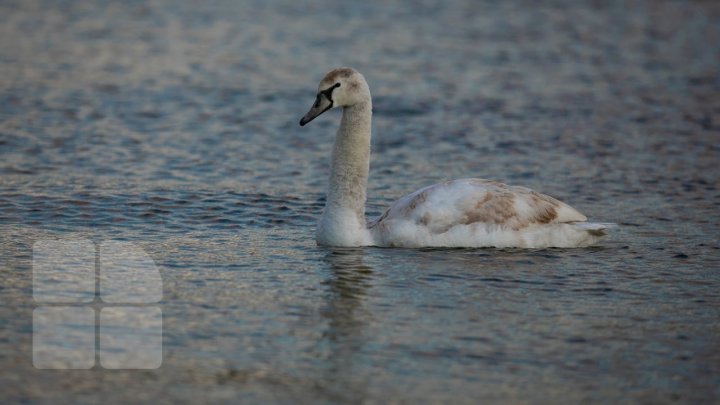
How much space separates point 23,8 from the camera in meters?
25.8

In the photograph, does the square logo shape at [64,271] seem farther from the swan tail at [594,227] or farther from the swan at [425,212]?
the swan tail at [594,227]

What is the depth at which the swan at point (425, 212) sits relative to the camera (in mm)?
10359

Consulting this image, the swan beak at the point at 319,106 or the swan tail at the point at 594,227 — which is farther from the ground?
the swan beak at the point at 319,106

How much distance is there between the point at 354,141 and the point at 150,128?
19.6ft

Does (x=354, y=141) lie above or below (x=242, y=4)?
below

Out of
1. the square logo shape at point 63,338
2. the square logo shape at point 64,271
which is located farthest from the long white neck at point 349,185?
the square logo shape at point 63,338

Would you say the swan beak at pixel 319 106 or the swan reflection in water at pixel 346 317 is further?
the swan beak at pixel 319 106

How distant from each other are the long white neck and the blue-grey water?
0.61 ft

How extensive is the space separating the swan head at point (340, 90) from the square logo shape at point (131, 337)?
2.71 metres

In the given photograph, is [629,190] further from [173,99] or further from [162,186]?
[173,99]

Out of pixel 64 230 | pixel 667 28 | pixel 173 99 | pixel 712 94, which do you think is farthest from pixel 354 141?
pixel 667 28

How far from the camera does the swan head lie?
10469 millimetres

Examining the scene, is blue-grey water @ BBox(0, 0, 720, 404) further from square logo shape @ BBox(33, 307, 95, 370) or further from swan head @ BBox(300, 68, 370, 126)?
swan head @ BBox(300, 68, 370, 126)

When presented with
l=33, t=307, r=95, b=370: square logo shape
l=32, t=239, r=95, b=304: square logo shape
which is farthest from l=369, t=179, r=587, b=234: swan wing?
l=33, t=307, r=95, b=370: square logo shape
